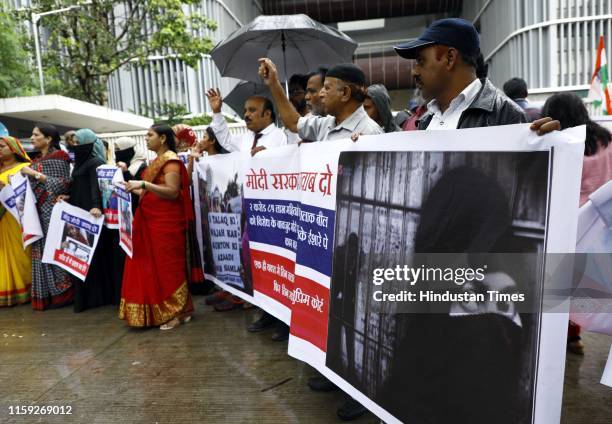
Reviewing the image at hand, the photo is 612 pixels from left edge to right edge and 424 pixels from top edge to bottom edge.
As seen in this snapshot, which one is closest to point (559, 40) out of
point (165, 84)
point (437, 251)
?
point (165, 84)

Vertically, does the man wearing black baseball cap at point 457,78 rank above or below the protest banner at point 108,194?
above

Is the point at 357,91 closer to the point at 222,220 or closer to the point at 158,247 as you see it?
the point at 222,220

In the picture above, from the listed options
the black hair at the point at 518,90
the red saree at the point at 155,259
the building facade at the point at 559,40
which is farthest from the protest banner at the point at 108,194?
the building facade at the point at 559,40

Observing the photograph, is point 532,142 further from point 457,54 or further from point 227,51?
point 227,51

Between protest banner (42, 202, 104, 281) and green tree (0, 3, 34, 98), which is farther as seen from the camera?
green tree (0, 3, 34, 98)

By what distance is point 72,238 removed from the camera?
4.63 meters

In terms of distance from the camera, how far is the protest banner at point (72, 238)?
14.9ft

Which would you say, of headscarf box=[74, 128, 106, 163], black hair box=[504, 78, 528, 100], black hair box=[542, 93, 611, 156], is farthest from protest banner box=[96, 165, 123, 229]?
black hair box=[504, 78, 528, 100]

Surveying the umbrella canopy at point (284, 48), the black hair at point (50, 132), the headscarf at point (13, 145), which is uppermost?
the umbrella canopy at point (284, 48)

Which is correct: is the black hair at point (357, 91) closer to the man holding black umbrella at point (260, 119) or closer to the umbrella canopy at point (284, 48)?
the man holding black umbrella at point (260, 119)

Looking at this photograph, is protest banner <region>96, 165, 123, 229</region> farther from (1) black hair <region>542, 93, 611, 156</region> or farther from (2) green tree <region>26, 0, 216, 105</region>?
(2) green tree <region>26, 0, 216, 105</region>

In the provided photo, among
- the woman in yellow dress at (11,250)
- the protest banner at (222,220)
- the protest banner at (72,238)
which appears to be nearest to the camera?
the protest banner at (222,220)

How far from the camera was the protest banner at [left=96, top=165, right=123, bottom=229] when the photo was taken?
14.3 ft

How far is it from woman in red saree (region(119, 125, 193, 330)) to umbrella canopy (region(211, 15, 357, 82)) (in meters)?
1.44
